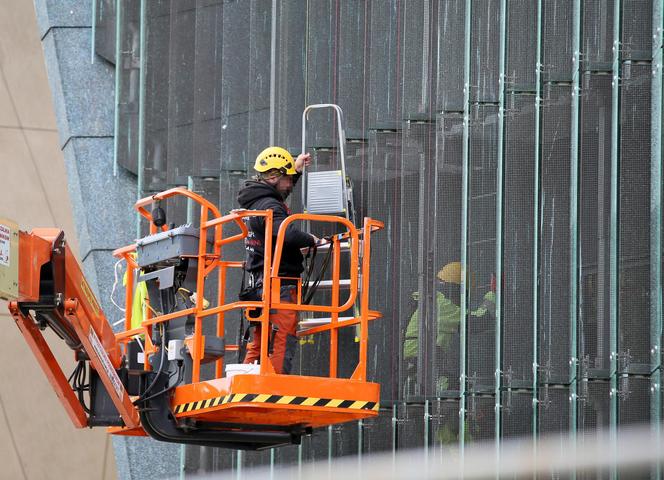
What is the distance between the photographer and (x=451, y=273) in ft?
49.7

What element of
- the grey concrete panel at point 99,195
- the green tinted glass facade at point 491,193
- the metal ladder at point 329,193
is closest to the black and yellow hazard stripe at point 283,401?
the green tinted glass facade at point 491,193

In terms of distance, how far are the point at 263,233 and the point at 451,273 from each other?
227 centimetres

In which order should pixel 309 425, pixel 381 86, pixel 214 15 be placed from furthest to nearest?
pixel 214 15 < pixel 381 86 < pixel 309 425

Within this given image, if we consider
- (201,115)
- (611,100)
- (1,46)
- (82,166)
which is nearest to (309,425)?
(611,100)

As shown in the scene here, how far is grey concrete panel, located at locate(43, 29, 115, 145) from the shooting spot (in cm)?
2169

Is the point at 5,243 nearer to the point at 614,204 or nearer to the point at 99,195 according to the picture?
the point at 614,204

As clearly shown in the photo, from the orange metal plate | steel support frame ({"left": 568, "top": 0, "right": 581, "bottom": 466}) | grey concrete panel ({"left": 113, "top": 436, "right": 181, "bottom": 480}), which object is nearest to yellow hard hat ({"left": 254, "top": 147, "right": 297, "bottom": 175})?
the orange metal plate

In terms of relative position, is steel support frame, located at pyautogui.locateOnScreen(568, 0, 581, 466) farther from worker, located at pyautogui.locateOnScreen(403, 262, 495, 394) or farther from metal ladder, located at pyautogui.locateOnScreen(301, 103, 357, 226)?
metal ladder, located at pyautogui.locateOnScreen(301, 103, 357, 226)

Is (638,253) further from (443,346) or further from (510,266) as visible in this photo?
(443,346)

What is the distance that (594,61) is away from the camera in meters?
13.7

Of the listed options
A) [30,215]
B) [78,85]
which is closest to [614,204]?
[78,85]

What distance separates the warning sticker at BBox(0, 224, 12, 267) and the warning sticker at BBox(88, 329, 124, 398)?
1.60m

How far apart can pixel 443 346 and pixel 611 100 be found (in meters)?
3.13

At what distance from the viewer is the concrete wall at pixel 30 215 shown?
70.1 feet
